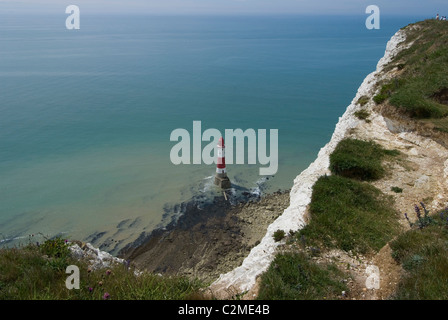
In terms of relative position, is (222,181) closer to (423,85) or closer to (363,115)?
(363,115)

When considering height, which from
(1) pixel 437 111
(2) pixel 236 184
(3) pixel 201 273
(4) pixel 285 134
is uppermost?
(1) pixel 437 111

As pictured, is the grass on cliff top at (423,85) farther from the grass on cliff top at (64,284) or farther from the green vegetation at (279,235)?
the grass on cliff top at (64,284)

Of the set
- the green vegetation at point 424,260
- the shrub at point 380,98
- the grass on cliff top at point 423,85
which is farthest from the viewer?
the shrub at point 380,98

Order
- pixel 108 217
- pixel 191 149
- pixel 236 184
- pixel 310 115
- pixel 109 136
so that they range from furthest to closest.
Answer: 1. pixel 310 115
2. pixel 109 136
3. pixel 191 149
4. pixel 236 184
5. pixel 108 217

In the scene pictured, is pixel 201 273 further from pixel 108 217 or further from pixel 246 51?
pixel 246 51

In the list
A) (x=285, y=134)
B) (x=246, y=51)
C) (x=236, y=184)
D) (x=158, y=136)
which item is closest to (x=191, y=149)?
(x=158, y=136)

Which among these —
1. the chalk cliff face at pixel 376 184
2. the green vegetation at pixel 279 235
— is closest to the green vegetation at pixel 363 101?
the chalk cliff face at pixel 376 184

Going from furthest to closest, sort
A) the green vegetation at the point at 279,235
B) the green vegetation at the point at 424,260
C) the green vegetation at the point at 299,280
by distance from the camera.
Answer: the green vegetation at the point at 279,235
the green vegetation at the point at 299,280
the green vegetation at the point at 424,260
